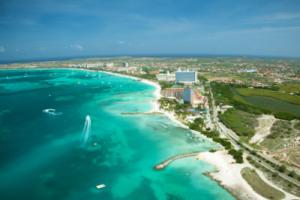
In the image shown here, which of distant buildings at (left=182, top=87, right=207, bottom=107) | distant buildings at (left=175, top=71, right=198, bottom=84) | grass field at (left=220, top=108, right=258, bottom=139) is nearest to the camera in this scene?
grass field at (left=220, top=108, right=258, bottom=139)

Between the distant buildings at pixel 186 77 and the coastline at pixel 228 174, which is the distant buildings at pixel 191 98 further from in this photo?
the distant buildings at pixel 186 77

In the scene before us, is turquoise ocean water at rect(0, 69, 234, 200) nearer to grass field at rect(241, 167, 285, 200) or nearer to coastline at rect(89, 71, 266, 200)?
coastline at rect(89, 71, 266, 200)

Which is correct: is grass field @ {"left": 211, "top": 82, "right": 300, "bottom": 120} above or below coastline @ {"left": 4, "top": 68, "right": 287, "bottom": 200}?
above

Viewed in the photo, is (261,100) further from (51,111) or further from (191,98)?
(51,111)

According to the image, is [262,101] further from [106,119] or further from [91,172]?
[91,172]

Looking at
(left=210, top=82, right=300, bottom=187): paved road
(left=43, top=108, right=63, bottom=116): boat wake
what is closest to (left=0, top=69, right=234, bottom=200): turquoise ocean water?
(left=43, top=108, right=63, bottom=116): boat wake
